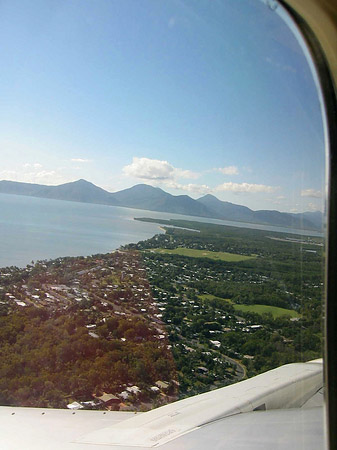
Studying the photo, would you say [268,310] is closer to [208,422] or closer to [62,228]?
[208,422]

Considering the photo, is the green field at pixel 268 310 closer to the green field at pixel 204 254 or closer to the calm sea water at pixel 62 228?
the green field at pixel 204 254

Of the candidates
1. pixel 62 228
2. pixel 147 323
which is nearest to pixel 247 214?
pixel 147 323

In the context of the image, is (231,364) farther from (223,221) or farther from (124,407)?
(223,221)

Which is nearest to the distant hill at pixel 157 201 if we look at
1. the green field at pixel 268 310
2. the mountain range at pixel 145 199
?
the mountain range at pixel 145 199

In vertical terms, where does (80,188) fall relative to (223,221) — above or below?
above

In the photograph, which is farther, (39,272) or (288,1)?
(39,272)

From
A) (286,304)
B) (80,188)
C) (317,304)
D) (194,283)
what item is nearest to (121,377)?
(194,283)

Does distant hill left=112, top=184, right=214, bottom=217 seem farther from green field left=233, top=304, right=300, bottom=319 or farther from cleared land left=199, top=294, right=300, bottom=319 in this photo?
green field left=233, top=304, right=300, bottom=319
